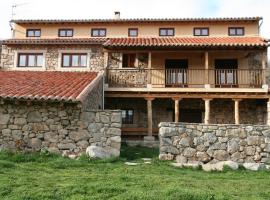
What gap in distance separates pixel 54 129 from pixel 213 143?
16.7ft

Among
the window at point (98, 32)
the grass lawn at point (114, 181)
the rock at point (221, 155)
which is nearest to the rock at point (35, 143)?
the grass lawn at point (114, 181)

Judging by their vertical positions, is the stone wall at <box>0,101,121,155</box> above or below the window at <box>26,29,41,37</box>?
below

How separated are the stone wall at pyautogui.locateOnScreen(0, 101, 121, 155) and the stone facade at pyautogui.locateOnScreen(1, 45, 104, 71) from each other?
24.3 feet

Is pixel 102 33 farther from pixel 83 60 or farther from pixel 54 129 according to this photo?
pixel 54 129

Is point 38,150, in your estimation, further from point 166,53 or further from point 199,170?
point 166,53

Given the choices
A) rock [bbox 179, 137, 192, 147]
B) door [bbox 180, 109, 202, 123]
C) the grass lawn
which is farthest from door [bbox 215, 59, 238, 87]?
the grass lawn

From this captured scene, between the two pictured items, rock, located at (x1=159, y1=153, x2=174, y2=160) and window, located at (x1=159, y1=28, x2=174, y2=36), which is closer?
rock, located at (x1=159, y1=153, x2=174, y2=160)

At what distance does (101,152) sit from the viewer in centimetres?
1088

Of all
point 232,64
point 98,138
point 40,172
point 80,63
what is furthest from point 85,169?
point 232,64

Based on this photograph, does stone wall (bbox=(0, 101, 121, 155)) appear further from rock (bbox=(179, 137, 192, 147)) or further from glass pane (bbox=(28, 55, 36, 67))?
glass pane (bbox=(28, 55, 36, 67))

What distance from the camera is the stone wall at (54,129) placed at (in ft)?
37.1

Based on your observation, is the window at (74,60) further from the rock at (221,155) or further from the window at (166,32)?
the rock at (221,155)

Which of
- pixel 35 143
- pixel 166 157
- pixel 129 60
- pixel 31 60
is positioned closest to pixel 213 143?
pixel 166 157

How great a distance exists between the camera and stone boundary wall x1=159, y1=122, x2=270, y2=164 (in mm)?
11391
